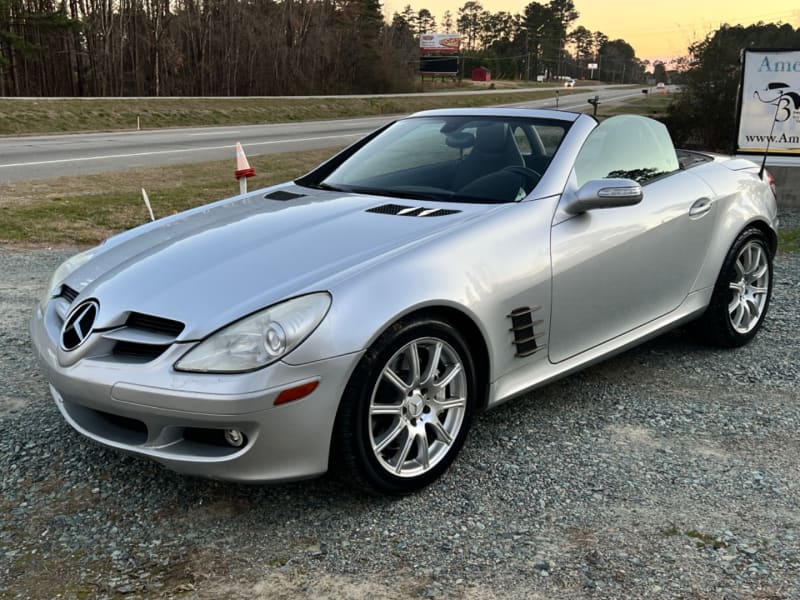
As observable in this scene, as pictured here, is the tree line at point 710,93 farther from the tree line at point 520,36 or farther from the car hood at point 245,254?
the tree line at point 520,36

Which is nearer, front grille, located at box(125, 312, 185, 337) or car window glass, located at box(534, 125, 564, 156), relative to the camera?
front grille, located at box(125, 312, 185, 337)

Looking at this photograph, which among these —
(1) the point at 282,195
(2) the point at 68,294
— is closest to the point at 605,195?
(1) the point at 282,195

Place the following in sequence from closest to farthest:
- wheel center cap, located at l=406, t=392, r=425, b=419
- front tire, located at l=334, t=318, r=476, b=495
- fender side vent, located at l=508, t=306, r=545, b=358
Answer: front tire, located at l=334, t=318, r=476, b=495 < wheel center cap, located at l=406, t=392, r=425, b=419 < fender side vent, located at l=508, t=306, r=545, b=358

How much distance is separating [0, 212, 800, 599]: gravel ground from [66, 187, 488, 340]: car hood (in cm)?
76

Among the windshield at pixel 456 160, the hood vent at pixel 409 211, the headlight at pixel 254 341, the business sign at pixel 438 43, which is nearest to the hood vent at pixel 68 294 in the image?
the headlight at pixel 254 341

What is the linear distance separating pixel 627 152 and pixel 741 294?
1306 millimetres

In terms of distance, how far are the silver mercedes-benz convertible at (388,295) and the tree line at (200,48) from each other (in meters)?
40.0

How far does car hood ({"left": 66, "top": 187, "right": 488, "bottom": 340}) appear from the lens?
279 centimetres

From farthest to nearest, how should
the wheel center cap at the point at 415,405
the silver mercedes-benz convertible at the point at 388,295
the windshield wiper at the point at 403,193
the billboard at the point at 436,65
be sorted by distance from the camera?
1. the billboard at the point at 436,65
2. the windshield wiper at the point at 403,193
3. the wheel center cap at the point at 415,405
4. the silver mercedes-benz convertible at the point at 388,295

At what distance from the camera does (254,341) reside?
2.63 m

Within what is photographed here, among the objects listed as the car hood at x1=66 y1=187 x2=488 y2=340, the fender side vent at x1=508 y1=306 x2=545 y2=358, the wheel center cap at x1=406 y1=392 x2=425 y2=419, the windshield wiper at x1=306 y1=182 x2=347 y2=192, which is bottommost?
the wheel center cap at x1=406 y1=392 x2=425 y2=419

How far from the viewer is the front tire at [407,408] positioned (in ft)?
9.05

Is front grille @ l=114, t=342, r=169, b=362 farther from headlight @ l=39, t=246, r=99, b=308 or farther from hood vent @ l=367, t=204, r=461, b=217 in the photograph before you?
hood vent @ l=367, t=204, r=461, b=217

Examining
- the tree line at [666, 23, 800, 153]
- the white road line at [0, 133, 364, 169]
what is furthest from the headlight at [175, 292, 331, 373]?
the tree line at [666, 23, 800, 153]
